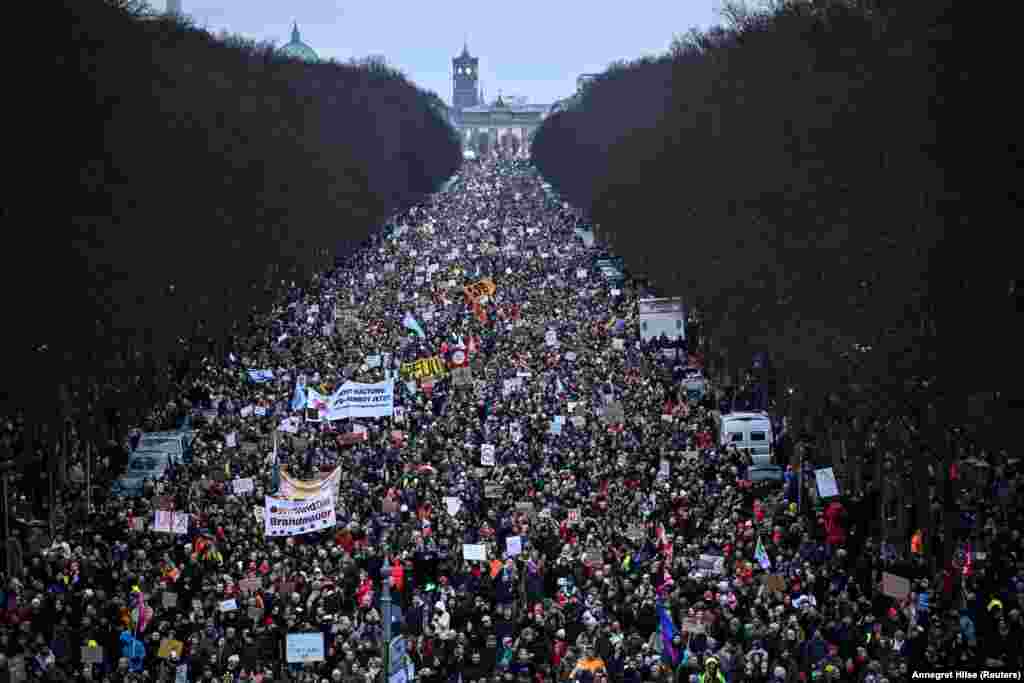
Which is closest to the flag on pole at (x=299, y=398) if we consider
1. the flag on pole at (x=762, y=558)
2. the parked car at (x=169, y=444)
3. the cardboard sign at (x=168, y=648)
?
the parked car at (x=169, y=444)

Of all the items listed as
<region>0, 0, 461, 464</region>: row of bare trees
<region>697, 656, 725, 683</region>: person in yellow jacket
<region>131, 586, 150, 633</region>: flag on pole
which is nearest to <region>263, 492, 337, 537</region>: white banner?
<region>131, 586, 150, 633</region>: flag on pole

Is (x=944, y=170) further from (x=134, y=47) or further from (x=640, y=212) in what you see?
(x=640, y=212)

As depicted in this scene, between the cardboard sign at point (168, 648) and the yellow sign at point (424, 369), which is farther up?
the yellow sign at point (424, 369)

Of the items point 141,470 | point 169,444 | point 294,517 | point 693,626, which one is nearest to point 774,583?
point 693,626

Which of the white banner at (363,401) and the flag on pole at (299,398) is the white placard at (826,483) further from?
the flag on pole at (299,398)

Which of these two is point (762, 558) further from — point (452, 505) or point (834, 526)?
point (452, 505)

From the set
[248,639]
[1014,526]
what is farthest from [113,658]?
[1014,526]

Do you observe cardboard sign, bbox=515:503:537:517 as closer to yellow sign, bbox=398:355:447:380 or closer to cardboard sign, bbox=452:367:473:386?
yellow sign, bbox=398:355:447:380
